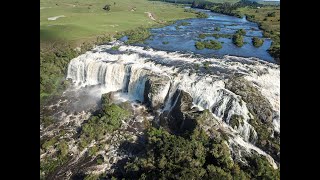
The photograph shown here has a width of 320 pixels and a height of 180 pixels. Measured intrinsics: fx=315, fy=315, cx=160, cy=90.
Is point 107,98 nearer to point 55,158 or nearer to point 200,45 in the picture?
point 55,158

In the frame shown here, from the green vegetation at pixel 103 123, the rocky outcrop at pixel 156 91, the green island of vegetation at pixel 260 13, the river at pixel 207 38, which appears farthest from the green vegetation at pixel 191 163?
the green island of vegetation at pixel 260 13

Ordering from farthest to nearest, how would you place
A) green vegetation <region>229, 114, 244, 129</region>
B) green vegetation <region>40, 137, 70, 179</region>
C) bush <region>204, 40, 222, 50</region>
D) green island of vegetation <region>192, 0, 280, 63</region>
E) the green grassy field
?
the green grassy field → green island of vegetation <region>192, 0, 280, 63</region> → bush <region>204, 40, 222, 50</region> → green vegetation <region>229, 114, 244, 129</region> → green vegetation <region>40, 137, 70, 179</region>

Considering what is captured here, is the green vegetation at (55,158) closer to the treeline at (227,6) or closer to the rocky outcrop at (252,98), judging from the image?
the rocky outcrop at (252,98)

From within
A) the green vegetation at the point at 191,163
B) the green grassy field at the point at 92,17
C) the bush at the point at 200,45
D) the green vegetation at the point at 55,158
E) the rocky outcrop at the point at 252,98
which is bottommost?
the green vegetation at the point at 55,158

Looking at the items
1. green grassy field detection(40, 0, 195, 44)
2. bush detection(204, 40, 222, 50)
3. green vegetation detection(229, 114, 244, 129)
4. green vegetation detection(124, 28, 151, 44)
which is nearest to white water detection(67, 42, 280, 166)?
green vegetation detection(229, 114, 244, 129)

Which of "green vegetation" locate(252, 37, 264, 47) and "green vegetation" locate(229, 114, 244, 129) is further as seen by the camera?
"green vegetation" locate(252, 37, 264, 47)

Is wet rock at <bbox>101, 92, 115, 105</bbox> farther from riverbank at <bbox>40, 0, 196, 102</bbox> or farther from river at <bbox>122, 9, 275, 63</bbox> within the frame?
river at <bbox>122, 9, 275, 63</bbox>
